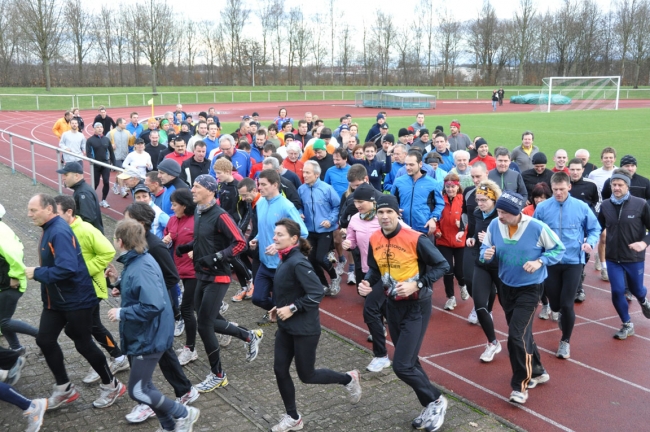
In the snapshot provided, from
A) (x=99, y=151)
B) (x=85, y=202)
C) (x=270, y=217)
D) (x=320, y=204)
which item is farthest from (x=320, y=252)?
(x=99, y=151)

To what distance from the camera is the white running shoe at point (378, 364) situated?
6.57 metres

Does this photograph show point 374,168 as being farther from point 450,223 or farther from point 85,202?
point 85,202

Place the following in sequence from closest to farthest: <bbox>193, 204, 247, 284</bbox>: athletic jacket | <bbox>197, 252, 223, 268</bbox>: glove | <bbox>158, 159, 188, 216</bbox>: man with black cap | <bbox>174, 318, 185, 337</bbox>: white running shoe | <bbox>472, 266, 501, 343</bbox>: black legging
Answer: <bbox>197, 252, 223, 268</bbox>: glove, <bbox>193, 204, 247, 284</bbox>: athletic jacket, <bbox>472, 266, 501, 343</bbox>: black legging, <bbox>174, 318, 185, 337</bbox>: white running shoe, <bbox>158, 159, 188, 216</bbox>: man with black cap

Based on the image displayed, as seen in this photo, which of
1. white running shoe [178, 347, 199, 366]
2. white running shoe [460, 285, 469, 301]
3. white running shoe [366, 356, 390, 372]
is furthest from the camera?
white running shoe [460, 285, 469, 301]

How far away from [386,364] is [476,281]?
138cm

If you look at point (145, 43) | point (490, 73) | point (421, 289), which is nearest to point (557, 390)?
A: point (421, 289)

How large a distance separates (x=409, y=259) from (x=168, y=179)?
374 centimetres

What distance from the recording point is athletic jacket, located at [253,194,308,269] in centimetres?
702

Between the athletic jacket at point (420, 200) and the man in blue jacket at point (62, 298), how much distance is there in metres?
4.38

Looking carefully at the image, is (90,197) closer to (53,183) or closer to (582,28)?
(53,183)

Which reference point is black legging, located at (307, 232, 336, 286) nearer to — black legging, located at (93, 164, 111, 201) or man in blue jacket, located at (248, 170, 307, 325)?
man in blue jacket, located at (248, 170, 307, 325)

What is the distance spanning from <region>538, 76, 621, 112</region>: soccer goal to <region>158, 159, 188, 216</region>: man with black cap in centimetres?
4572

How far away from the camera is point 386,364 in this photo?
667 cm

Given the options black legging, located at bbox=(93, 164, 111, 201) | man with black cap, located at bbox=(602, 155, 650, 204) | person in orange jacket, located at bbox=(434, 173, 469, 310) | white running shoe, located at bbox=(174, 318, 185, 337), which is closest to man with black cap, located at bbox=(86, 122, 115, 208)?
black legging, located at bbox=(93, 164, 111, 201)
